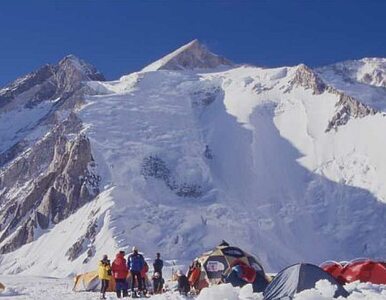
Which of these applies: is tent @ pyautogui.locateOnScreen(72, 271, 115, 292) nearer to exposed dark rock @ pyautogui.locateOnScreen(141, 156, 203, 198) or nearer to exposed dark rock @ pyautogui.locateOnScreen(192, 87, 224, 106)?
exposed dark rock @ pyautogui.locateOnScreen(141, 156, 203, 198)

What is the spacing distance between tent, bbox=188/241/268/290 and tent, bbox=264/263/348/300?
10285 millimetres

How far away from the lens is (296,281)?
2406cm

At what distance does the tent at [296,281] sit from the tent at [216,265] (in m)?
10.3

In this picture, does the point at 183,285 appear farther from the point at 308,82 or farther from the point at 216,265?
the point at 308,82

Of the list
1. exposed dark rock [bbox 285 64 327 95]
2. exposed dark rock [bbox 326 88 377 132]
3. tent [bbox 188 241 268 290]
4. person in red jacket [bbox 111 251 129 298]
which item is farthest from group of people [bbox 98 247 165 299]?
exposed dark rock [bbox 285 64 327 95]

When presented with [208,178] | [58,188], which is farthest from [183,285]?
[58,188]

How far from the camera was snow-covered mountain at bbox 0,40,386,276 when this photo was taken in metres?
110

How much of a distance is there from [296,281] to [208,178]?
103 m

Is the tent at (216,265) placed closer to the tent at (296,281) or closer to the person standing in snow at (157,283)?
the person standing in snow at (157,283)

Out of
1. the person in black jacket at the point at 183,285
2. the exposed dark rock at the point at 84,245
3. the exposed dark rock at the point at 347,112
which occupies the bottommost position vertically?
the person in black jacket at the point at 183,285

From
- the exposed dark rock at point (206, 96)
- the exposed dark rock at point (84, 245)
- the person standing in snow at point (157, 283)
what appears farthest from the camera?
the exposed dark rock at point (206, 96)

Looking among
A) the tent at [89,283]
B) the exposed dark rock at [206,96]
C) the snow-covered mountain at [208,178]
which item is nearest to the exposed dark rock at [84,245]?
the snow-covered mountain at [208,178]

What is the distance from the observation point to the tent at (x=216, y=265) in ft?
116

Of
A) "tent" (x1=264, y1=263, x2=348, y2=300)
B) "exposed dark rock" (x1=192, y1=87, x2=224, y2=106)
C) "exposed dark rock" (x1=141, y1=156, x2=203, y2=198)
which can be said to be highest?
"exposed dark rock" (x1=192, y1=87, x2=224, y2=106)
